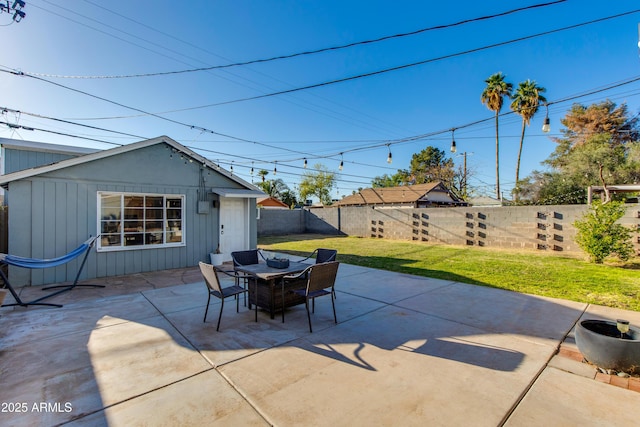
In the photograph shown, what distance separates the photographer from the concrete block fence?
10.5 m

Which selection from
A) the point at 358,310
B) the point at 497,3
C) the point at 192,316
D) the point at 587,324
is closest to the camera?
the point at 587,324

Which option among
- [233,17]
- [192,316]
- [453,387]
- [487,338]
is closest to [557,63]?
[233,17]

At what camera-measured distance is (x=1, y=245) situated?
7465 mm

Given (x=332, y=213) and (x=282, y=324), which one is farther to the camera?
(x=332, y=213)

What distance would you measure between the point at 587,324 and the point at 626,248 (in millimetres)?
7337

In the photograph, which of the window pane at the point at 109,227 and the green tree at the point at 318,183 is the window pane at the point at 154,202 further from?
the green tree at the point at 318,183

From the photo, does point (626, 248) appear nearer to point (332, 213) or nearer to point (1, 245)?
point (332, 213)

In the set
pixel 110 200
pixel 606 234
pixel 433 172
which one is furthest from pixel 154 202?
pixel 433 172

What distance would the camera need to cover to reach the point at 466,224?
13.0 metres

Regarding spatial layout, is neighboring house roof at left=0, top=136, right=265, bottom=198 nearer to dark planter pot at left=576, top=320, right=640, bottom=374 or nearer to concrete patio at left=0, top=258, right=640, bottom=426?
concrete patio at left=0, top=258, right=640, bottom=426

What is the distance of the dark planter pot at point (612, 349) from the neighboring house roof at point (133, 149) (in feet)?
25.7

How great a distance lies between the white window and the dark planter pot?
819cm

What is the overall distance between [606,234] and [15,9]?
15264 mm

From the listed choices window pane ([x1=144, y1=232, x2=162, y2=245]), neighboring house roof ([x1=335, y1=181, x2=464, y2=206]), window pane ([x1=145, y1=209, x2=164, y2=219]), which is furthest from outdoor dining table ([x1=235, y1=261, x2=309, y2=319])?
neighboring house roof ([x1=335, y1=181, x2=464, y2=206])
